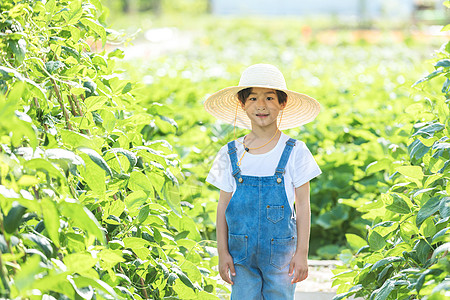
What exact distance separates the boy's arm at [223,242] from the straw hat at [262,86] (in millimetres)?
453

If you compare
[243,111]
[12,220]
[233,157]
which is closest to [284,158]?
[233,157]

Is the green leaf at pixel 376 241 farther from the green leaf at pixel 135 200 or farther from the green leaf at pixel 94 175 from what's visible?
the green leaf at pixel 94 175

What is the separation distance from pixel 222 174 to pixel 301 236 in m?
0.41


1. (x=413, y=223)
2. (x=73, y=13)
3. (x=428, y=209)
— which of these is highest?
(x=73, y=13)

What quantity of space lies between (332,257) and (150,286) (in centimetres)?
224

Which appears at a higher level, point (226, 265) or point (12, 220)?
point (12, 220)

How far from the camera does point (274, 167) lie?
2.73 metres

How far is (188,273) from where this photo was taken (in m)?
2.75

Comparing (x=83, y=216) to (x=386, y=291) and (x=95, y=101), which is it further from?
(x=386, y=291)

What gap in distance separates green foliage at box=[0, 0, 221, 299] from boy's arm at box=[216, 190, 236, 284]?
0.12m

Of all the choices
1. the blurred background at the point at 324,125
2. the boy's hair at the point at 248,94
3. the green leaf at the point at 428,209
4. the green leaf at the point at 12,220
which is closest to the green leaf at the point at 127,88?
the blurred background at the point at 324,125

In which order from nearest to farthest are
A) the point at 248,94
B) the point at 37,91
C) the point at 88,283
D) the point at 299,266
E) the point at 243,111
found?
the point at 88,283
the point at 37,91
the point at 299,266
the point at 248,94
the point at 243,111

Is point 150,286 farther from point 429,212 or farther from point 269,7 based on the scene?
point 269,7

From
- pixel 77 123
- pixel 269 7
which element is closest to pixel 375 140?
pixel 77 123
